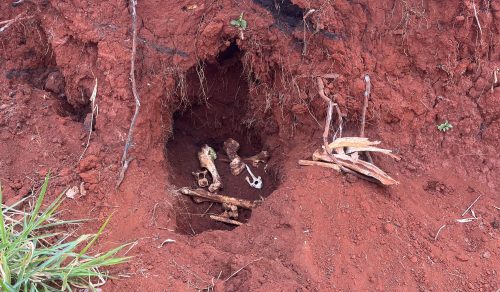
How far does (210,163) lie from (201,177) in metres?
0.14

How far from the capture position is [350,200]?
3268mm

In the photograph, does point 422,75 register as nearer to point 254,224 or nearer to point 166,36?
point 254,224

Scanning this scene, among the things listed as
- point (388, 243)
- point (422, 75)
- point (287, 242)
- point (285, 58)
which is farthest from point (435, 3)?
point (287, 242)

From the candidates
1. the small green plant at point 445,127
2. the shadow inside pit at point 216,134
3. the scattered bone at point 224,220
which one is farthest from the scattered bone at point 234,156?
the small green plant at point 445,127

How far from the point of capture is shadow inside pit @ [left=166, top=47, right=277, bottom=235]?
3.77 metres

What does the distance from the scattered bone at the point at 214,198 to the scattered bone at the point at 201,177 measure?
0.50 feet

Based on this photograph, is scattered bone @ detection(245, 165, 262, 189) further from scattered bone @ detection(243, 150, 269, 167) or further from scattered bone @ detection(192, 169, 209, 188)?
scattered bone @ detection(192, 169, 209, 188)

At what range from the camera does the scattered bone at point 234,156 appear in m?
4.12

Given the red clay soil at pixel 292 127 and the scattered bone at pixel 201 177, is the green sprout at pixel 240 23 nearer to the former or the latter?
the red clay soil at pixel 292 127

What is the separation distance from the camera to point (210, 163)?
13.4ft

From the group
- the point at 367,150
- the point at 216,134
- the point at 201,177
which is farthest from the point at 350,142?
the point at 216,134

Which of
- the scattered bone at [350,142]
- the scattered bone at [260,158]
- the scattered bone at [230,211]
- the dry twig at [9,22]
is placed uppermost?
the dry twig at [9,22]

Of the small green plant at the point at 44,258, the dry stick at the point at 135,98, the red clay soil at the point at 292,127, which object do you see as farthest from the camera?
the dry stick at the point at 135,98

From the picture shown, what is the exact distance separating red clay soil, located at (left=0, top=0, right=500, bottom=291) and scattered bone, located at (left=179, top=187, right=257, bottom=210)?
7 cm
